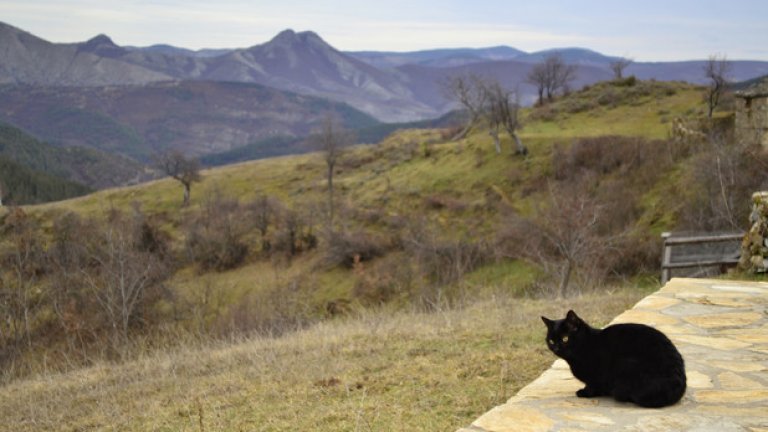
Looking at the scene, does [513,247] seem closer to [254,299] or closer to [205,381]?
[254,299]

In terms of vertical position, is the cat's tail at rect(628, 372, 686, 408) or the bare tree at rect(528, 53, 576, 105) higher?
the bare tree at rect(528, 53, 576, 105)

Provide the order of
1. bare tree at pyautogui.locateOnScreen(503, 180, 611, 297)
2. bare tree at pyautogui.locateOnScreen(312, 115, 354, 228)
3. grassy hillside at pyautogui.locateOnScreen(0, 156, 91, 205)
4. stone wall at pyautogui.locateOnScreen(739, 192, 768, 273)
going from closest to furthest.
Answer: stone wall at pyautogui.locateOnScreen(739, 192, 768, 273)
bare tree at pyautogui.locateOnScreen(503, 180, 611, 297)
bare tree at pyautogui.locateOnScreen(312, 115, 354, 228)
grassy hillside at pyautogui.locateOnScreen(0, 156, 91, 205)

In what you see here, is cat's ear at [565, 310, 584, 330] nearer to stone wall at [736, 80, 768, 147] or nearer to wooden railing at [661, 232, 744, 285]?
wooden railing at [661, 232, 744, 285]

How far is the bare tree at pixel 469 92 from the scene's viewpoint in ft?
165

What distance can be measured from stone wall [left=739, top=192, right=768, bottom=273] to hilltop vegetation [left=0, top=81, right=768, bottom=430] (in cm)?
163

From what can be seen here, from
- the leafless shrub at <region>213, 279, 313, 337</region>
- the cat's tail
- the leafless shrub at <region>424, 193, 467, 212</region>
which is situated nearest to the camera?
the cat's tail

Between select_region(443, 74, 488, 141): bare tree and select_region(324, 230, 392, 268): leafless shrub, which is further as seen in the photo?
select_region(443, 74, 488, 141): bare tree

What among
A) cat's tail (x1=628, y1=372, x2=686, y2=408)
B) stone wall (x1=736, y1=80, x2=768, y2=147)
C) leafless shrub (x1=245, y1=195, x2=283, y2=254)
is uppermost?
stone wall (x1=736, y1=80, x2=768, y2=147)

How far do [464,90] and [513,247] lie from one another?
2406cm

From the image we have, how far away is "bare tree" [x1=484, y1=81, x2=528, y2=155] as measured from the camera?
41.6 metres

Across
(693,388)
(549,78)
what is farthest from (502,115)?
(693,388)

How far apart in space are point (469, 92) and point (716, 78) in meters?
20.0

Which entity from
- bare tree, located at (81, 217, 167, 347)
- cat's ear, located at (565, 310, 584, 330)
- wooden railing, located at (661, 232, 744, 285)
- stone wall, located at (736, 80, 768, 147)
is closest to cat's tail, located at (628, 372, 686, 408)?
cat's ear, located at (565, 310, 584, 330)

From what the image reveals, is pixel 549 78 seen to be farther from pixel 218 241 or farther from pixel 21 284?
pixel 21 284
